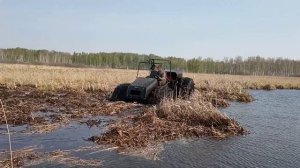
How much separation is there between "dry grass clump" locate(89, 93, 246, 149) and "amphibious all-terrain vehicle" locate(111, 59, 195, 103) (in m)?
2.42

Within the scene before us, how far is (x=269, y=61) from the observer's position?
520ft

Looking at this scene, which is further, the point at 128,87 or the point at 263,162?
the point at 128,87

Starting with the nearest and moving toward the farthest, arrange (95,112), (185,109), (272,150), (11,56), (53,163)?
(53,163) → (272,150) → (185,109) → (95,112) → (11,56)

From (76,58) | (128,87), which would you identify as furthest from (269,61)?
(128,87)

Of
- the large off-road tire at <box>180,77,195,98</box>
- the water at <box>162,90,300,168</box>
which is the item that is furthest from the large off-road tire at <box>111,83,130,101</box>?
the water at <box>162,90,300,168</box>

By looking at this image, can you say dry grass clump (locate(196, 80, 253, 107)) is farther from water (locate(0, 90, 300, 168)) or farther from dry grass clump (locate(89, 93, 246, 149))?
water (locate(0, 90, 300, 168))

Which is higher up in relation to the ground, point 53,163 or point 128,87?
point 128,87

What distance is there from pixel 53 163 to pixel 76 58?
14821 cm

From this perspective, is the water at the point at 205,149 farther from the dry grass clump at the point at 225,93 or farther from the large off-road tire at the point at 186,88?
the dry grass clump at the point at 225,93

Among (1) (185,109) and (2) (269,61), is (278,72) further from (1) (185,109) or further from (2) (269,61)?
(1) (185,109)

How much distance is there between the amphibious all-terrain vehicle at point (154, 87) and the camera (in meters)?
17.9

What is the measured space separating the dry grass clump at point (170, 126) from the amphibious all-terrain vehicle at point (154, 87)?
2419 mm

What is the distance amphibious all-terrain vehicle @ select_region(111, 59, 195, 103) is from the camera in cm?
1792

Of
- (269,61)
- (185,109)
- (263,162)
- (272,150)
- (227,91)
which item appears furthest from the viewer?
(269,61)
